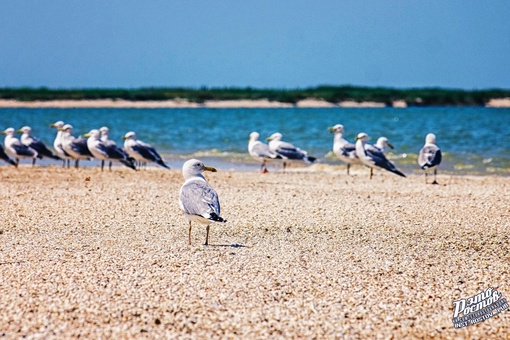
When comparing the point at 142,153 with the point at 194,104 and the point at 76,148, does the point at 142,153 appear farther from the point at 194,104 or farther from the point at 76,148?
the point at 194,104

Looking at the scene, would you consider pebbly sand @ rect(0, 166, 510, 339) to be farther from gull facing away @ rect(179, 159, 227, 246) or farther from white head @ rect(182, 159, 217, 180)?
white head @ rect(182, 159, 217, 180)

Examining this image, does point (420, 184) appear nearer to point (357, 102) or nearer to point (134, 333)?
point (134, 333)

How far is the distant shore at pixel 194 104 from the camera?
9112cm

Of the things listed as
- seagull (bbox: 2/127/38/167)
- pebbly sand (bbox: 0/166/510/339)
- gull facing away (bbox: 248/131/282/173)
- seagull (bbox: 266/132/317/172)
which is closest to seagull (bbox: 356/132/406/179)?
seagull (bbox: 266/132/317/172)

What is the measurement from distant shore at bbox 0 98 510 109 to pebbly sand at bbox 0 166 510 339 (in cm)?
7950

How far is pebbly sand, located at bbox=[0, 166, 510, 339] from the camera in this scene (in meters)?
6.24

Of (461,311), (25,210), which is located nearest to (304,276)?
(461,311)

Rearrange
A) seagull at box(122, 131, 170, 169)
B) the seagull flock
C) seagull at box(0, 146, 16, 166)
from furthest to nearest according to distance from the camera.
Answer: seagull at box(0, 146, 16, 166) < seagull at box(122, 131, 170, 169) < the seagull flock

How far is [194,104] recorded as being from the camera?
95750 millimetres

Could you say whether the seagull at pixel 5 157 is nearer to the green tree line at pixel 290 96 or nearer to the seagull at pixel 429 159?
the seagull at pixel 429 159

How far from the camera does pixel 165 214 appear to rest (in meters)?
11.6

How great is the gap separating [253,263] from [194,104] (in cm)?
8831

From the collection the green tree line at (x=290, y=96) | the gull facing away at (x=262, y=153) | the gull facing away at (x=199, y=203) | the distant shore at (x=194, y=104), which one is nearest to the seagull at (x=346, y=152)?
the gull facing away at (x=262, y=153)

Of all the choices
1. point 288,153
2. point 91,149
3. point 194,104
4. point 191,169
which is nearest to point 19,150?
point 91,149
